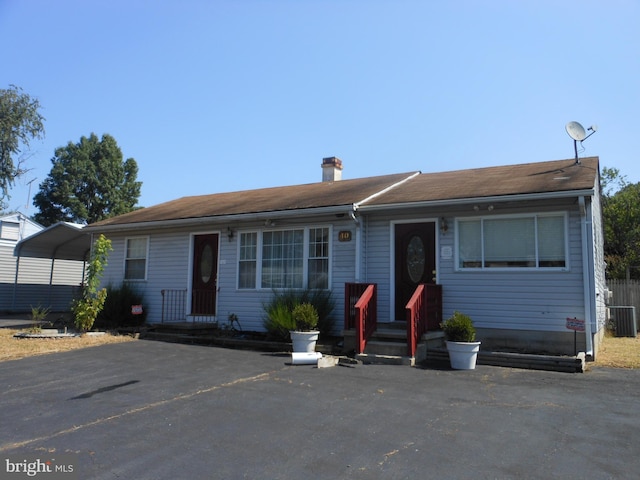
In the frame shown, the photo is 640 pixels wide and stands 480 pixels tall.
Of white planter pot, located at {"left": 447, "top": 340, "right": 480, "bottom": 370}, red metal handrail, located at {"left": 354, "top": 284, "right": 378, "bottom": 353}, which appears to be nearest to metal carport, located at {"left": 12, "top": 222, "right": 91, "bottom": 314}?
red metal handrail, located at {"left": 354, "top": 284, "right": 378, "bottom": 353}

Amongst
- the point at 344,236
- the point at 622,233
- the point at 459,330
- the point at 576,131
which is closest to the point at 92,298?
the point at 344,236

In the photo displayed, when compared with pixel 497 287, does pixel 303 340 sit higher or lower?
lower

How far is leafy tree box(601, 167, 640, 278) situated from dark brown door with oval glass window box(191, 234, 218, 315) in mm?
20573

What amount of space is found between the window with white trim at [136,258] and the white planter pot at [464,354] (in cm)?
882

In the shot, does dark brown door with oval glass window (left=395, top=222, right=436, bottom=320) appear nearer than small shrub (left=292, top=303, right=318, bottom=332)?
No

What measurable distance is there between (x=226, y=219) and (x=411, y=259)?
4.38 metres

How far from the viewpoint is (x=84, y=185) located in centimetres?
3394

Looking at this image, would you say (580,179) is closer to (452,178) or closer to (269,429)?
(452,178)

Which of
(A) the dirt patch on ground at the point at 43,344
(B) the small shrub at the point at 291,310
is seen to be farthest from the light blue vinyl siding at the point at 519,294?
(A) the dirt patch on ground at the point at 43,344

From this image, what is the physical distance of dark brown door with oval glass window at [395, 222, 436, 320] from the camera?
9.66 metres

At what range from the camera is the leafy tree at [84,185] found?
1312 inches

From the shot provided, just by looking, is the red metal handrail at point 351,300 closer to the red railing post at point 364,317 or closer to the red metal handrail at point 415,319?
the red railing post at point 364,317

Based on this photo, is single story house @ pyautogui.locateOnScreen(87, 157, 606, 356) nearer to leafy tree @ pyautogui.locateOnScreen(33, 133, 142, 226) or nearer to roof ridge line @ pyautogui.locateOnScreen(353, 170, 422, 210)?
roof ridge line @ pyautogui.locateOnScreen(353, 170, 422, 210)

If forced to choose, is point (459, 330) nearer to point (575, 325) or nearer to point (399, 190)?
point (575, 325)
